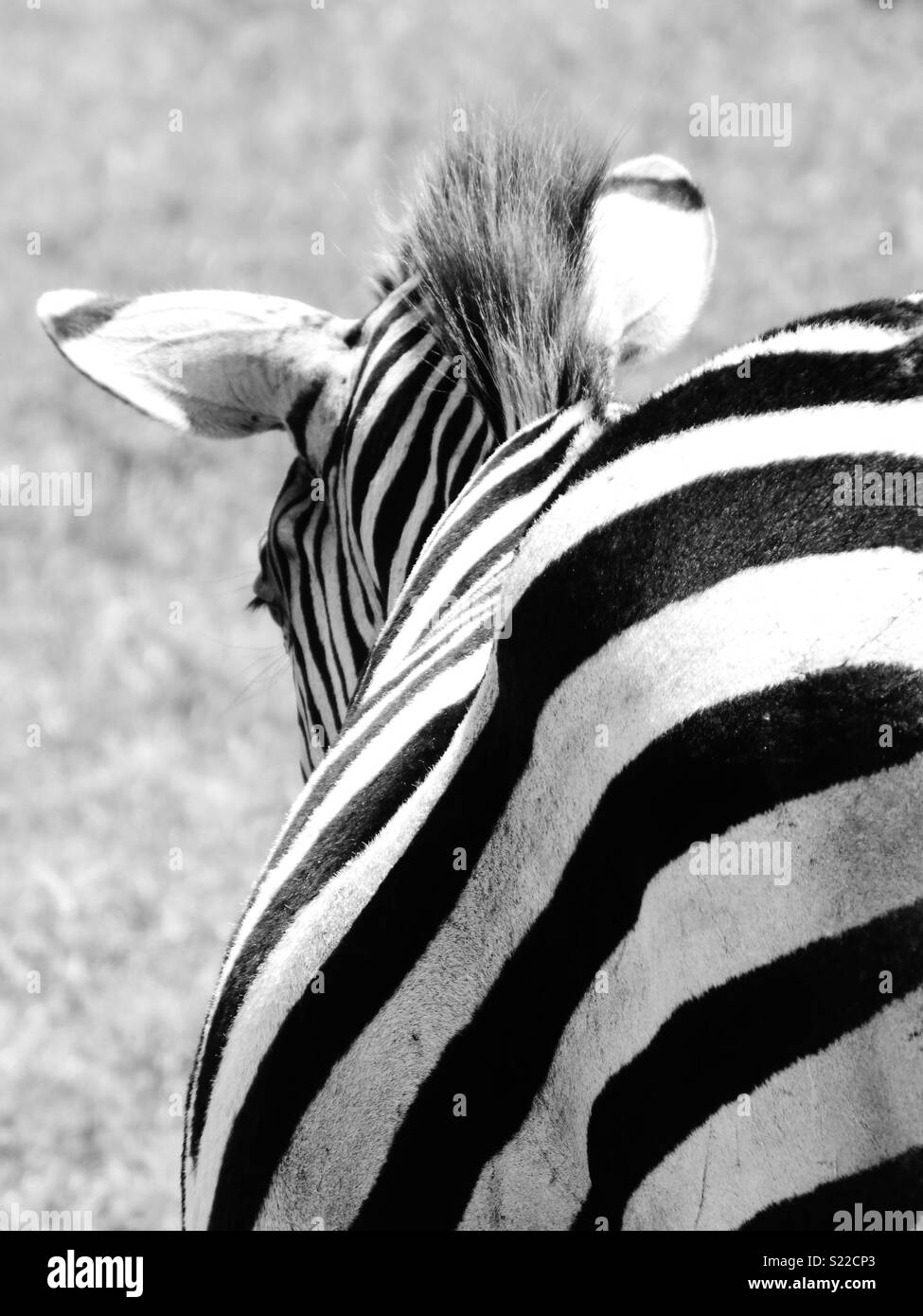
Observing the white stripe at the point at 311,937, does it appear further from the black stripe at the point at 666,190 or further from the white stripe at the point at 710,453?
the black stripe at the point at 666,190

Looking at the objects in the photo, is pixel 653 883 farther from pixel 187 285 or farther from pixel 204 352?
pixel 187 285

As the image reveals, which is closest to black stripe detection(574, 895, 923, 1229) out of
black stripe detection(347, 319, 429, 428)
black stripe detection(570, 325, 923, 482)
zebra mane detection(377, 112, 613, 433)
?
black stripe detection(570, 325, 923, 482)

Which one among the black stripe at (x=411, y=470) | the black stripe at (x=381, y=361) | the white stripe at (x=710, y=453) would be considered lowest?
the white stripe at (x=710, y=453)

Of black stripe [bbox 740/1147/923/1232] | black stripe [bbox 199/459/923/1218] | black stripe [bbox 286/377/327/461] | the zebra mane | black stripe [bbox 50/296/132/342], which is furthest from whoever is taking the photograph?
black stripe [bbox 50/296/132/342]

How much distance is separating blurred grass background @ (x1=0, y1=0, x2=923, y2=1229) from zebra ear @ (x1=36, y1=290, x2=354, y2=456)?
20cm

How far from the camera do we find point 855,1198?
110 cm

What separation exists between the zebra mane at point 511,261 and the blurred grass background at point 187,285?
0.33 meters

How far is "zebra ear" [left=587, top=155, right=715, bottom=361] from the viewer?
2.30 meters

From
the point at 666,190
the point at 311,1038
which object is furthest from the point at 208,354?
the point at 311,1038

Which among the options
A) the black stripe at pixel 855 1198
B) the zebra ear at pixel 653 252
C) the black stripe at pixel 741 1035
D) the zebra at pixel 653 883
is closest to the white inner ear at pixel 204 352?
the zebra ear at pixel 653 252

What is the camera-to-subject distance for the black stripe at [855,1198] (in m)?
1.08

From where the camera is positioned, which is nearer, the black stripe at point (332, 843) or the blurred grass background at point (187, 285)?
the black stripe at point (332, 843)

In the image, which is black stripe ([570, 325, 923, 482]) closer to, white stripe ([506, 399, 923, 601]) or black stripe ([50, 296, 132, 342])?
white stripe ([506, 399, 923, 601])

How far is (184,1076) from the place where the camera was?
414 cm
